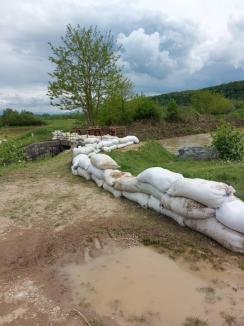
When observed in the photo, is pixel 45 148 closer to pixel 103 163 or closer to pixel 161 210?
pixel 103 163

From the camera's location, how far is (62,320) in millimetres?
2432

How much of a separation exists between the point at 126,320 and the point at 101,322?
187 mm

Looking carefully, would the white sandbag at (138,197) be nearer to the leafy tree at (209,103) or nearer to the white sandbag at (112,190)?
the white sandbag at (112,190)

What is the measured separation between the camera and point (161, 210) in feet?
14.3

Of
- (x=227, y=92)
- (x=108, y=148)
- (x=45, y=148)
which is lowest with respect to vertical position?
(x=45, y=148)

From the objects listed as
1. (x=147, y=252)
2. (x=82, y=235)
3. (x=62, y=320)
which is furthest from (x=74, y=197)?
(x=62, y=320)

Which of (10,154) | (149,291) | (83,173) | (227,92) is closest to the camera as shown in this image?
(149,291)

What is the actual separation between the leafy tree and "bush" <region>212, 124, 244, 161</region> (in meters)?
27.4

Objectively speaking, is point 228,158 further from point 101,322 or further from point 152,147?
point 101,322

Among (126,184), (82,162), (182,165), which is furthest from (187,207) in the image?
(182,165)

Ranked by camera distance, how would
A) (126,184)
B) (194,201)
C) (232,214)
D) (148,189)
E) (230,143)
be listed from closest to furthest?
(232,214) < (194,201) < (148,189) < (126,184) < (230,143)

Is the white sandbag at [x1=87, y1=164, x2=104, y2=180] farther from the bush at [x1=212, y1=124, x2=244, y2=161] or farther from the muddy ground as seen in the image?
the bush at [x1=212, y1=124, x2=244, y2=161]

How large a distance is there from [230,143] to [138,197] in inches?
223

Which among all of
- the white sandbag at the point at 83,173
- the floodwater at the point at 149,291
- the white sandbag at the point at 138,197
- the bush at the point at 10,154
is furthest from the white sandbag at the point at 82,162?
the bush at the point at 10,154
